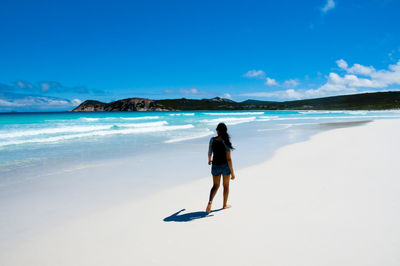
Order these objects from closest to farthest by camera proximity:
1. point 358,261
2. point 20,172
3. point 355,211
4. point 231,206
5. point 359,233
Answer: point 358,261 < point 359,233 < point 355,211 < point 231,206 < point 20,172

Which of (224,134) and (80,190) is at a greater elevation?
(224,134)

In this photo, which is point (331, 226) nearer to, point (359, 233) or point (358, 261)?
point (359, 233)

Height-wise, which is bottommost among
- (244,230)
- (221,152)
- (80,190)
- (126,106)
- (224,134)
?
(244,230)

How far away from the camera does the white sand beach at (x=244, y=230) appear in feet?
10.3

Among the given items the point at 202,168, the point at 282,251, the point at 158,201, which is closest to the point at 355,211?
the point at 282,251

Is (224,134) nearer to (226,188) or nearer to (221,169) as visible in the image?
(221,169)

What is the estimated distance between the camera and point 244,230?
3744 millimetres

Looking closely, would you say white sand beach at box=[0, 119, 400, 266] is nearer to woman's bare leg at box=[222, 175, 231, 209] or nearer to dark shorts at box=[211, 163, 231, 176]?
woman's bare leg at box=[222, 175, 231, 209]

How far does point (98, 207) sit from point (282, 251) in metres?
3.45

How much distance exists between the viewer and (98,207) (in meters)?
4.84

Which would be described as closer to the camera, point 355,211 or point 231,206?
point 355,211

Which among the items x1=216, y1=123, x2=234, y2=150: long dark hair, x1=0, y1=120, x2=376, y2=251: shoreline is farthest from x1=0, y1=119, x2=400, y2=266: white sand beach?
x1=216, y1=123, x2=234, y2=150: long dark hair

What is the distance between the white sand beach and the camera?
3135 millimetres

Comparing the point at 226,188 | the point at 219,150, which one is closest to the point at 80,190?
the point at 226,188
